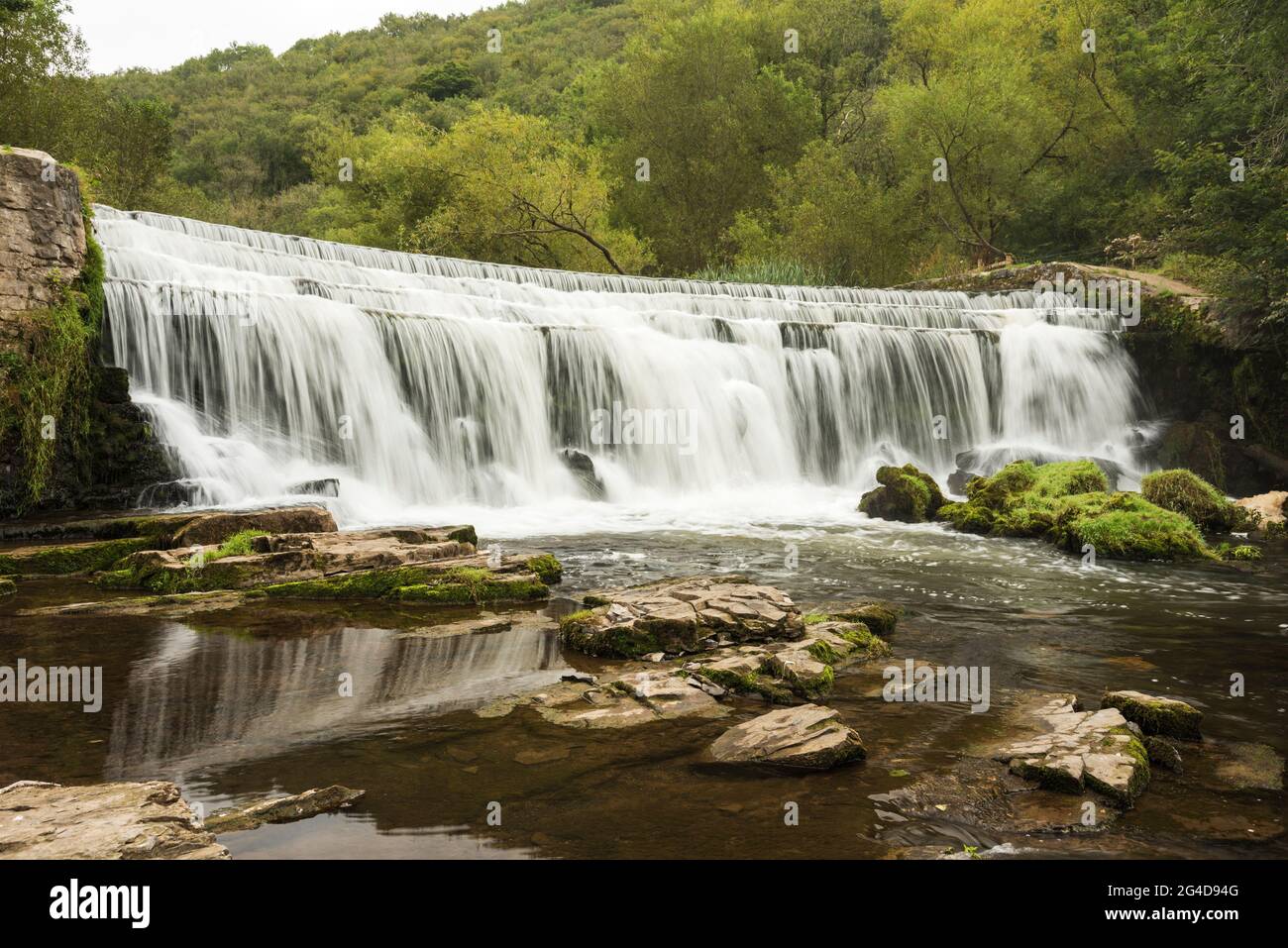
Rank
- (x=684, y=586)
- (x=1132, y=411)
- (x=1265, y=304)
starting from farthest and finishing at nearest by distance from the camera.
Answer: (x=1132, y=411) < (x=1265, y=304) < (x=684, y=586)

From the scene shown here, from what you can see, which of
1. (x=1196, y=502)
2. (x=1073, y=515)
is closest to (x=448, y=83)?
(x=1196, y=502)

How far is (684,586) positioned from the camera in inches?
323

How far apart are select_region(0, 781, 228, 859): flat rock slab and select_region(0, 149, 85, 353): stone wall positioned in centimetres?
1066

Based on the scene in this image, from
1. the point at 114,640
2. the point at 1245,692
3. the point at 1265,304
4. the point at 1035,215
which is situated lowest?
the point at 1245,692

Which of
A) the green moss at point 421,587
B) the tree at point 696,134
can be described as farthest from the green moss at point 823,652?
the tree at point 696,134

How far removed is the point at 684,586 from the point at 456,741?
11.5ft


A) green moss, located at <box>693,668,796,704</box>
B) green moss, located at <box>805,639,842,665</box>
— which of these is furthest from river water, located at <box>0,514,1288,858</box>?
green moss, located at <box>693,668,796,704</box>

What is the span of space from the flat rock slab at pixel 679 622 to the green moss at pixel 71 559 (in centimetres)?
569

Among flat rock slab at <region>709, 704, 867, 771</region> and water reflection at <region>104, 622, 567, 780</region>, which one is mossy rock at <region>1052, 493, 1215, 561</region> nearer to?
water reflection at <region>104, 622, 567, 780</region>

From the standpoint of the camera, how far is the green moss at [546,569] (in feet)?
32.3

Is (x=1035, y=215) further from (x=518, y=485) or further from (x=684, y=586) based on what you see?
(x=684, y=586)

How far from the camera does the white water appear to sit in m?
14.7

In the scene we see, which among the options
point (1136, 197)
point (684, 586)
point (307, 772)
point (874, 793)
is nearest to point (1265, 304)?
point (1136, 197)
